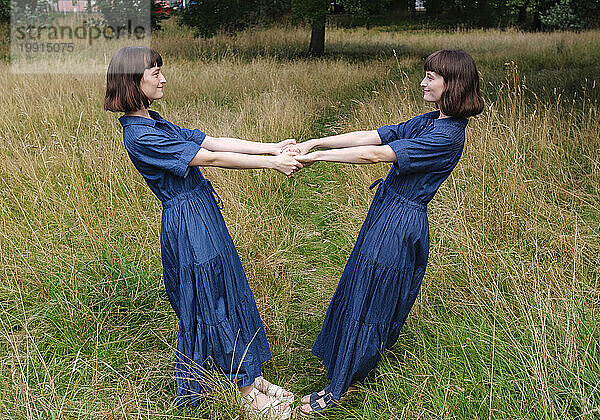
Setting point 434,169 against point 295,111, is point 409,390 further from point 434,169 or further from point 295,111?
point 295,111

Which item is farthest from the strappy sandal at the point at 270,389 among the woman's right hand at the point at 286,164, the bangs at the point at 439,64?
the bangs at the point at 439,64

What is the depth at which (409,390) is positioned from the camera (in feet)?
8.36

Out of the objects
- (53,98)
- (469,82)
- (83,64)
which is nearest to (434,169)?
(469,82)

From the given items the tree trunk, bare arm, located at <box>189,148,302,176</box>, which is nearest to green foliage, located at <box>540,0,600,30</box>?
bare arm, located at <box>189,148,302,176</box>

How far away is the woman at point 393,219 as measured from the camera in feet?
7.54

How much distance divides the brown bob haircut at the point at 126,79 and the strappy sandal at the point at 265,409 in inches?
55.7

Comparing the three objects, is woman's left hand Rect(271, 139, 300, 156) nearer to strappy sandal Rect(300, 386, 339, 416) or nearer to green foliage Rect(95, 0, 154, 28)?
strappy sandal Rect(300, 386, 339, 416)

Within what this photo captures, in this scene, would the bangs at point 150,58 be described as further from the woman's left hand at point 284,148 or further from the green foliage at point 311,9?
the green foliage at point 311,9

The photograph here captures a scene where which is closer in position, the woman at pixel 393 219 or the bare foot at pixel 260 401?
the woman at pixel 393 219

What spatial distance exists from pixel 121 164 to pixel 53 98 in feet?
8.14

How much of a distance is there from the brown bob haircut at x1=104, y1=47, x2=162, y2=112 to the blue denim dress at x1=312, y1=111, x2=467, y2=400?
43.6 inches

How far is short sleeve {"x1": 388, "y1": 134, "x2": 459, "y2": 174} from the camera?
2291 mm

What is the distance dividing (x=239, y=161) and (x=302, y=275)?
5.42 ft

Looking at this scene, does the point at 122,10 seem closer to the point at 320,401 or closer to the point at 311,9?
the point at 311,9
